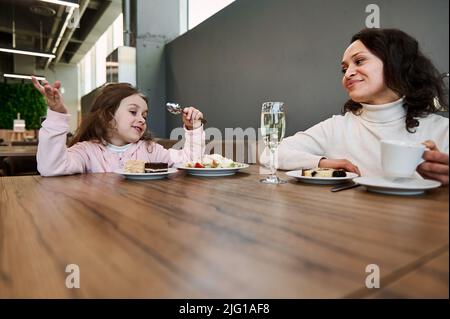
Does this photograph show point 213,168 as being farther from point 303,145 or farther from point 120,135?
point 120,135

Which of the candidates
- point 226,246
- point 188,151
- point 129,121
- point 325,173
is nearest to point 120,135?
point 129,121

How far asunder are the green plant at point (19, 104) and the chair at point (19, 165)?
8.99m

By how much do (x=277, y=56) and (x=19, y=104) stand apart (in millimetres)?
11256

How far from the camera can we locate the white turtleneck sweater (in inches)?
28.6

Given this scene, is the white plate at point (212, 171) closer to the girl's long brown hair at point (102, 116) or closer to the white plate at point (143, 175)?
the white plate at point (143, 175)

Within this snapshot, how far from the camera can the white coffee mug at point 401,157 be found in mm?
612

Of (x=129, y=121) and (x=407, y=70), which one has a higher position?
(x=407, y=70)

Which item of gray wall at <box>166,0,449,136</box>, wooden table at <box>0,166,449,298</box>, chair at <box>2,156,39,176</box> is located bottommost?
chair at <box>2,156,39,176</box>

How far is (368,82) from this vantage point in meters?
1.01

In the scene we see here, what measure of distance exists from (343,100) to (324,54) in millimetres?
312

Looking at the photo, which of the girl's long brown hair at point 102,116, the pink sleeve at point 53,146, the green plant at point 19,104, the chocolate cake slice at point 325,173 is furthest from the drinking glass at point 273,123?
the green plant at point 19,104

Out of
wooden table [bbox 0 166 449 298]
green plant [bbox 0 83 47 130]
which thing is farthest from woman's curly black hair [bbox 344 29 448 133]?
green plant [bbox 0 83 47 130]

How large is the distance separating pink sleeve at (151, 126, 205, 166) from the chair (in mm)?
1372

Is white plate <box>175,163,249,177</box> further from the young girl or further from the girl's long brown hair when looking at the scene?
the girl's long brown hair
